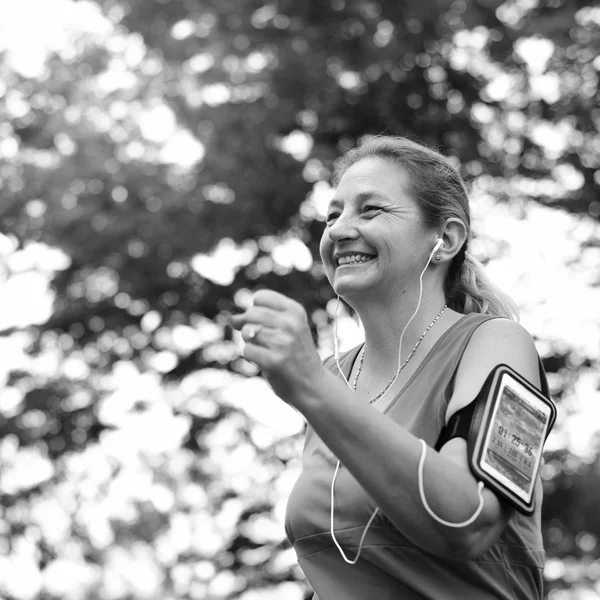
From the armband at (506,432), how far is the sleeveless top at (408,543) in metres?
0.15

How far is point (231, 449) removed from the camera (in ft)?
33.2

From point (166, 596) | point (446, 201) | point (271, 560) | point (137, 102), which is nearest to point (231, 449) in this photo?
point (271, 560)

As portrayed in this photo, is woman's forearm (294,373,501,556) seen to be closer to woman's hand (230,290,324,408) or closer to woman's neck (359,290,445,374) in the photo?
woman's hand (230,290,324,408)

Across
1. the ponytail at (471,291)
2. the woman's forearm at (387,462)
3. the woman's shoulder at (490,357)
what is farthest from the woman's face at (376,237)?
the woman's forearm at (387,462)

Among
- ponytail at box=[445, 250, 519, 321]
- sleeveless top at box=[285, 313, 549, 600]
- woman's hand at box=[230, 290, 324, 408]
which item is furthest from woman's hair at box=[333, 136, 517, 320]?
woman's hand at box=[230, 290, 324, 408]

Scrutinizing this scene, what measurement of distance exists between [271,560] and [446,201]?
7539 mm

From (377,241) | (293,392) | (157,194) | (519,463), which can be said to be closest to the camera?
(293,392)

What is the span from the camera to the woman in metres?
1.90

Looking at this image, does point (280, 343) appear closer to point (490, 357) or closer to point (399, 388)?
point (490, 357)

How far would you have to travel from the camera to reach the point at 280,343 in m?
1.86

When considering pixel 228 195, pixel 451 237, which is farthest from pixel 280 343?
pixel 228 195

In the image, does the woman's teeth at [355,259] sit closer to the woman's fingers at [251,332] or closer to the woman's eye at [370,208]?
the woman's eye at [370,208]

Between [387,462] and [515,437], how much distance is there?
0.32m

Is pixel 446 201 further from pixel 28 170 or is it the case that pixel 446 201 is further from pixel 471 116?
pixel 28 170
